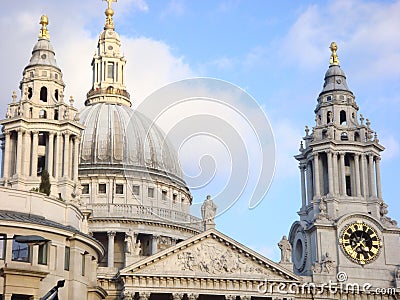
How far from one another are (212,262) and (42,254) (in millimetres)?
29373

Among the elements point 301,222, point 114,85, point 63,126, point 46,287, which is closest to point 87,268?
point 46,287

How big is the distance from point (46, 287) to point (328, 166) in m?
43.3

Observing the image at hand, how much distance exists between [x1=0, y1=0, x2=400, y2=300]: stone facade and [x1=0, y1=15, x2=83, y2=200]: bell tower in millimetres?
107

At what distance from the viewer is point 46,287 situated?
5912cm

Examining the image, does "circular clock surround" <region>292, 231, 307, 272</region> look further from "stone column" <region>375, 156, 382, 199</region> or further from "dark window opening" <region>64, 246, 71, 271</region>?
"dark window opening" <region>64, 246, 71, 271</region>

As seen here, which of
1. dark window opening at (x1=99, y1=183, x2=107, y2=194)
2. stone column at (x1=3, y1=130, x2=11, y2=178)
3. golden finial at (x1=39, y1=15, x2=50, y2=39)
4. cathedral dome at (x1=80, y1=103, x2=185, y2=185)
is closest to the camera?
stone column at (x1=3, y1=130, x2=11, y2=178)

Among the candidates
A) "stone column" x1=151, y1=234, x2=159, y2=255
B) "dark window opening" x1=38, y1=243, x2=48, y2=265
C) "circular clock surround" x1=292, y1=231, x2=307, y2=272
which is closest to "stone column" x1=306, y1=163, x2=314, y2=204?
"circular clock surround" x1=292, y1=231, x2=307, y2=272

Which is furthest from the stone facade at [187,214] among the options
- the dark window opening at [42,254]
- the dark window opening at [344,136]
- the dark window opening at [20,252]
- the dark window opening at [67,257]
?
the dark window opening at [20,252]

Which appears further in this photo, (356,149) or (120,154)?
(120,154)

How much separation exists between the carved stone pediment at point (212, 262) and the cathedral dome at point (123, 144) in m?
25.4

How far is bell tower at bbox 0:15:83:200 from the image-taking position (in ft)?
280

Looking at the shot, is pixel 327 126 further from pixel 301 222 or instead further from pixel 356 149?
pixel 301 222

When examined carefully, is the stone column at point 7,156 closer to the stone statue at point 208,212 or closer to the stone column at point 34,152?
the stone column at point 34,152

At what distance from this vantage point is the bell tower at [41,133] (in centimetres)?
8531
